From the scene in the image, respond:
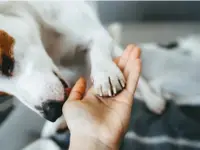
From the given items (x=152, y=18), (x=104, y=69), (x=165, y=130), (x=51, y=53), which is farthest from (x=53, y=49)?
(x=152, y=18)

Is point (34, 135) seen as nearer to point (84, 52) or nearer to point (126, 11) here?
point (84, 52)

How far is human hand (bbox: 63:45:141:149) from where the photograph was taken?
486 millimetres

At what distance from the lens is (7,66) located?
503 millimetres

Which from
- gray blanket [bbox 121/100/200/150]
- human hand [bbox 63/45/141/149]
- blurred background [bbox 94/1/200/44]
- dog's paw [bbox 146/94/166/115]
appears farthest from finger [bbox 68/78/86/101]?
blurred background [bbox 94/1/200/44]

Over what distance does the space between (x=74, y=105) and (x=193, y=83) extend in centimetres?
42

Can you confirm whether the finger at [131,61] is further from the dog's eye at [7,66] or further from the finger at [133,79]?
the dog's eye at [7,66]

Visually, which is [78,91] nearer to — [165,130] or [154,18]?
[165,130]

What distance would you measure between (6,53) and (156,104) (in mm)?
382

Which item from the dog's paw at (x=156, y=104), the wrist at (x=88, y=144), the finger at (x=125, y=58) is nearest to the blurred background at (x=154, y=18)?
the dog's paw at (x=156, y=104)

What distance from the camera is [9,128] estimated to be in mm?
606

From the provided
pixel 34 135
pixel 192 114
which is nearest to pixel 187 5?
pixel 192 114

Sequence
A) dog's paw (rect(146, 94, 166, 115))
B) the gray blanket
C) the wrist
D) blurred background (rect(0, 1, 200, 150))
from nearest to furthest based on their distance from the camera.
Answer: the wrist
the gray blanket
dog's paw (rect(146, 94, 166, 115))
blurred background (rect(0, 1, 200, 150))

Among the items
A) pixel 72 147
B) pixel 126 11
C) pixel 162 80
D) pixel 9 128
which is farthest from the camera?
pixel 126 11

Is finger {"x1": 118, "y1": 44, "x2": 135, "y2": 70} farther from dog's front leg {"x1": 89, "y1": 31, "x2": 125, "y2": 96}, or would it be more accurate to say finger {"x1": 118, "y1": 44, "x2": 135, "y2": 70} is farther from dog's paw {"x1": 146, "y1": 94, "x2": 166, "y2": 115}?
dog's paw {"x1": 146, "y1": 94, "x2": 166, "y2": 115}
